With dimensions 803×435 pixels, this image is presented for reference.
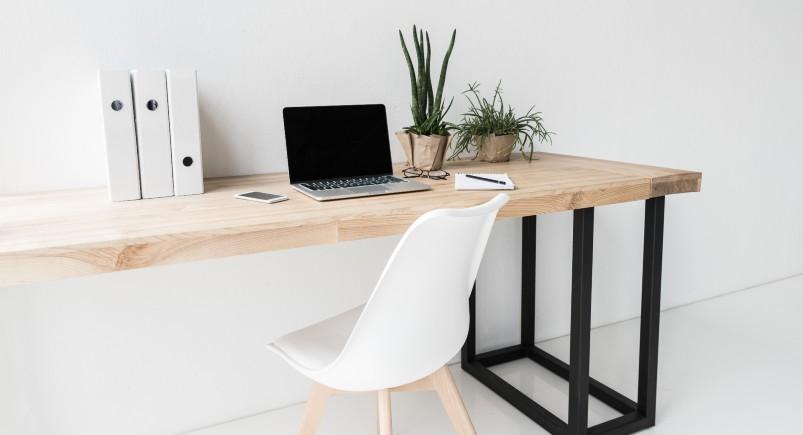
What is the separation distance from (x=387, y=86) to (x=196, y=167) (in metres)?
0.71

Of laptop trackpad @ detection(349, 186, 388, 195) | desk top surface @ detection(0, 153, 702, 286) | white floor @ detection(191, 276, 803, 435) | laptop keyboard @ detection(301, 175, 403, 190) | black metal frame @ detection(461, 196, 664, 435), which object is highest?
laptop keyboard @ detection(301, 175, 403, 190)

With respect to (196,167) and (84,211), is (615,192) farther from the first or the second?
(84,211)

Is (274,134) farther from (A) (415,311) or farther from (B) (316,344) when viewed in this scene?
(A) (415,311)

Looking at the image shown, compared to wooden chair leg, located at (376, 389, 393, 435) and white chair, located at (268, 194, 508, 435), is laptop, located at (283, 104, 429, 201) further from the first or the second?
wooden chair leg, located at (376, 389, 393, 435)

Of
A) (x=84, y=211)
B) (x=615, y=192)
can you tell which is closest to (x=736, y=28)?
(x=615, y=192)

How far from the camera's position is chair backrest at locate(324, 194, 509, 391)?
110cm

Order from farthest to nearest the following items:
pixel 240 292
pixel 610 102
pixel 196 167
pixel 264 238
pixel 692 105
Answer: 1. pixel 692 105
2. pixel 610 102
3. pixel 240 292
4. pixel 196 167
5. pixel 264 238

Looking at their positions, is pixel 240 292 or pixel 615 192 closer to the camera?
pixel 615 192

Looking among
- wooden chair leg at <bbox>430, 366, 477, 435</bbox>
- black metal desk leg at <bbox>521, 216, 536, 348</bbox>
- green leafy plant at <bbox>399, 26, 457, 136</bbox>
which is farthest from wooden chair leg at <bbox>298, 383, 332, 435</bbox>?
black metal desk leg at <bbox>521, 216, 536, 348</bbox>

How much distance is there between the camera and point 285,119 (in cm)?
158

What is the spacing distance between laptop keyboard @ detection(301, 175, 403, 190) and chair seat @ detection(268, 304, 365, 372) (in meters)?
0.31

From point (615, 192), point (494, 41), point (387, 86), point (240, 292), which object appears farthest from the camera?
point (494, 41)

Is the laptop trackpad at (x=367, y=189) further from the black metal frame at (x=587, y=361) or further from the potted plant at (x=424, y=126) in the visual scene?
the black metal frame at (x=587, y=361)

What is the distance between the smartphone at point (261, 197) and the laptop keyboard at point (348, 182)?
0.34 feet
